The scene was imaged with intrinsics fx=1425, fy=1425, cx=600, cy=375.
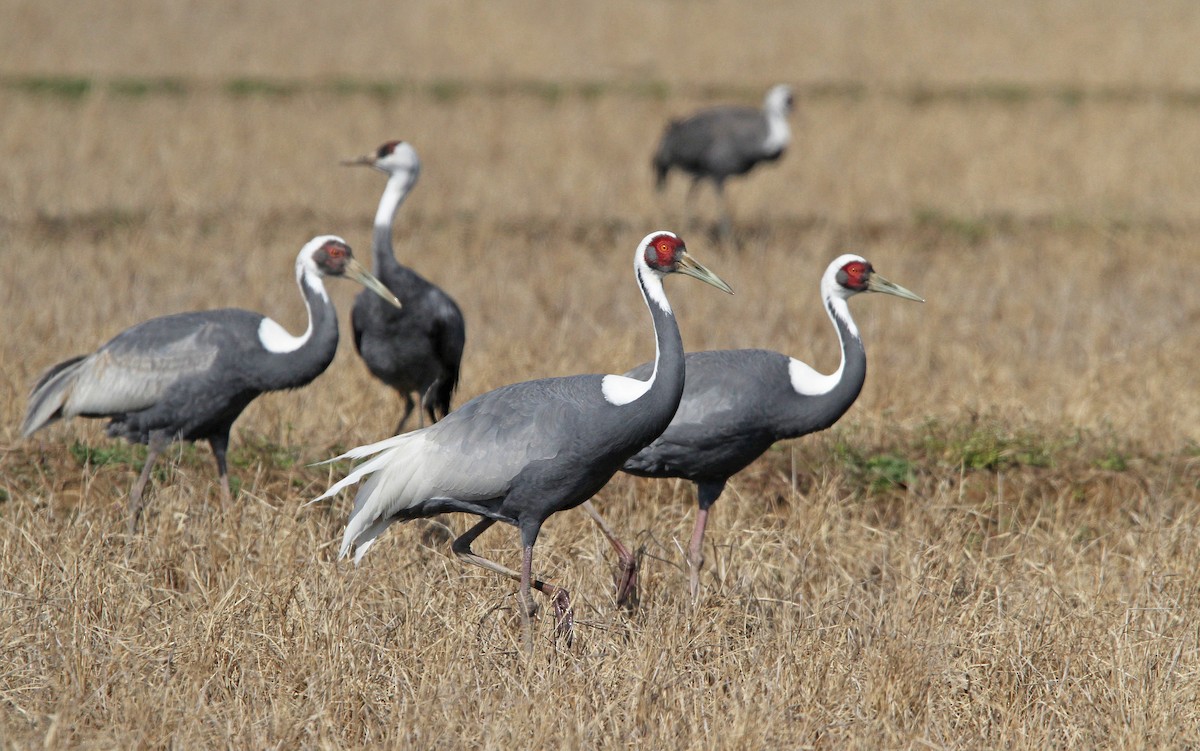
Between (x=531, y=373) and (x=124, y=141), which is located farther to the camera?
(x=124, y=141)

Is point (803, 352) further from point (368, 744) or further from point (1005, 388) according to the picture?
point (368, 744)

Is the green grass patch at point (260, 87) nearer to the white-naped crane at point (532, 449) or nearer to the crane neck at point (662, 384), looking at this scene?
the white-naped crane at point (532, 449)

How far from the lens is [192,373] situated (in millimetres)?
5637

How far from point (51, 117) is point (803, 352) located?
33.6 ft

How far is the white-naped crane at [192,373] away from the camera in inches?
222

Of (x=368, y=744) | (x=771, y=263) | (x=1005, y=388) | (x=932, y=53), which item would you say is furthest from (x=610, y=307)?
(x=932, y=53)

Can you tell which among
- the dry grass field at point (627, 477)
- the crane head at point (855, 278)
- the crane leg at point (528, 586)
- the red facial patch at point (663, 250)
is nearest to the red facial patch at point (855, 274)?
the crane head at point (855, 278)

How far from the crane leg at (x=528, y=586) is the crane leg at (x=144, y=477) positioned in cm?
124

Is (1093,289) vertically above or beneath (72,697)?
above

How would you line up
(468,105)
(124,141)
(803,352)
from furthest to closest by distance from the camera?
(468,105)
(124,141)
(803,352)

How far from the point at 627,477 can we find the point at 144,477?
6.51ft

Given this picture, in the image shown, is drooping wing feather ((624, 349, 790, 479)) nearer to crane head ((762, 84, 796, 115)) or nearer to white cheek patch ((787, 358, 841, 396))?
white cheek patch ((787, 358, 841, 396))

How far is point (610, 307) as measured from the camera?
9.05 m

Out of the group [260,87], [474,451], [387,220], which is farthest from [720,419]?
[260,87]
